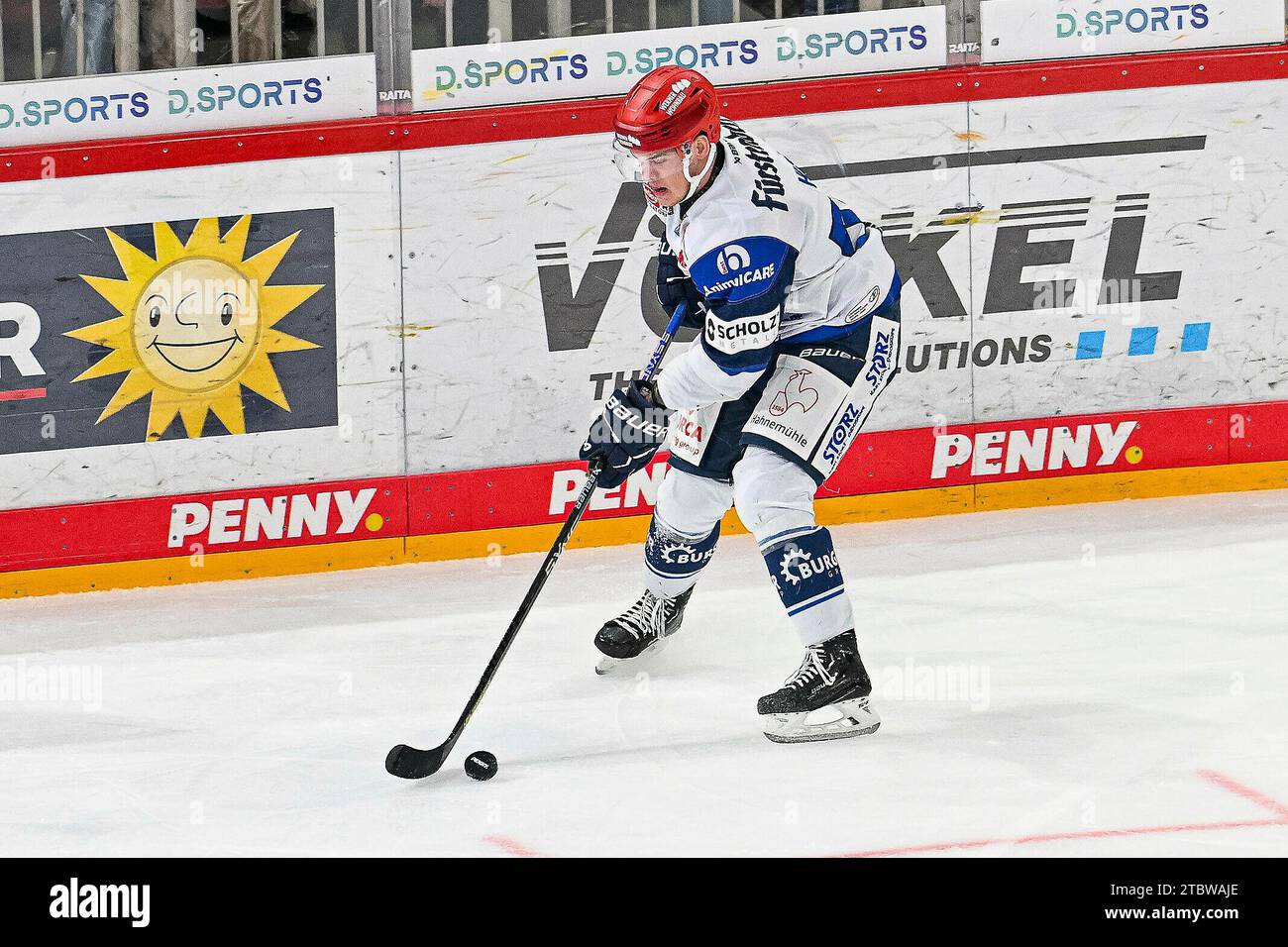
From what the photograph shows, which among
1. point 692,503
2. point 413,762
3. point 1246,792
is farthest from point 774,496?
point 1246,792

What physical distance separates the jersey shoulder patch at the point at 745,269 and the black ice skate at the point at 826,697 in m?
0.79

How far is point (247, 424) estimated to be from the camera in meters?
5.40

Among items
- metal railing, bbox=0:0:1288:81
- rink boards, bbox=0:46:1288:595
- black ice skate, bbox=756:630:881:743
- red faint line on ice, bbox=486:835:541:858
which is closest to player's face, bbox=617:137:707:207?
black ice skate, bbox=756:630:881:743

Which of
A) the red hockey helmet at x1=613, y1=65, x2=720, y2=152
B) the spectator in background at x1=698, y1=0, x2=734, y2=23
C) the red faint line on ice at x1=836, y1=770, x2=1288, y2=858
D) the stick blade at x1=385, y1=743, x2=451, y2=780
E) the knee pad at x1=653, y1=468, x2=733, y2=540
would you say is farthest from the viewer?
the spectator in background at x1=698, y1=0, x2=734, y2=23

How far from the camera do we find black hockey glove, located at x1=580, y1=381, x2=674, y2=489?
12.1 ft

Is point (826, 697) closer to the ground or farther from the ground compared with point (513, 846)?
farther from the ground

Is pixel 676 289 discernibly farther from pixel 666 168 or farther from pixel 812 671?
pixel 812 671

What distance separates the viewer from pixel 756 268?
3490 millimetres

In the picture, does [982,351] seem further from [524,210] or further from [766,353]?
[766,353]

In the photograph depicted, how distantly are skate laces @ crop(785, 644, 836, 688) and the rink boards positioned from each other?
206 cm

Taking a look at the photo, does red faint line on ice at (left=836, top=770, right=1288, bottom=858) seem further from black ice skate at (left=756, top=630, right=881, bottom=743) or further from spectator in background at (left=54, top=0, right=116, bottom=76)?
spectator in background at (left=54, top=0, right=116, bottom=76)

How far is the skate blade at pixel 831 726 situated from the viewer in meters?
3.63

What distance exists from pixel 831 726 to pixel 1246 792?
0.89 meters

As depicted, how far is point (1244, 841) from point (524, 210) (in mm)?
3396
